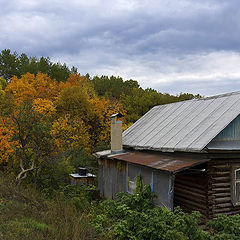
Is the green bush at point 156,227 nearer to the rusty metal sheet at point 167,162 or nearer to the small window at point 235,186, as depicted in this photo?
the rusty metal sheet at point 167,162

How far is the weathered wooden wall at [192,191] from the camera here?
33.9ft

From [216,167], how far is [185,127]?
2.84 meters

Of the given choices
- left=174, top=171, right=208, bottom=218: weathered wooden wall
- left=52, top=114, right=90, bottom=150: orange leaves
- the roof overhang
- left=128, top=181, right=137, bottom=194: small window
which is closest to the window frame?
left=174, top=171, right=208, bottom=218: weathered wooden wall

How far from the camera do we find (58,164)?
16391 mm

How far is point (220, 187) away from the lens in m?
10.4

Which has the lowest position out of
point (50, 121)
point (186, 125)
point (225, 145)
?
point (225, 145)

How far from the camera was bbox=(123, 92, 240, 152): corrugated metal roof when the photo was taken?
10797mm

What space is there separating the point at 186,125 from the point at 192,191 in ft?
10.5

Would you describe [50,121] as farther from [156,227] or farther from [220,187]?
[156,227]

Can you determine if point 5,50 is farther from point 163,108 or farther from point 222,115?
point 222,115

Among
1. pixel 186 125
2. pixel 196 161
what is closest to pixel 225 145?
pixel 196 161

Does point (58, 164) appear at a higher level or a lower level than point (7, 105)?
lower

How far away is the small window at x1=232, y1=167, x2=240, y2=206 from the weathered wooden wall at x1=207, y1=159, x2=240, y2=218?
0.15 metres

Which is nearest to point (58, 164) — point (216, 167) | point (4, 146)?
point (4, 146)
